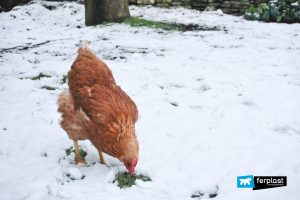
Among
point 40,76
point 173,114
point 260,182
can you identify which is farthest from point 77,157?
point 40,76

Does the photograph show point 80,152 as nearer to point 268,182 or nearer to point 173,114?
point 173,114

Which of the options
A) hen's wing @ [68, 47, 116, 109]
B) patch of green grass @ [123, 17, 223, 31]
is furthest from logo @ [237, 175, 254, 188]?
patch of green grass @ [123, 17, 223, 31]

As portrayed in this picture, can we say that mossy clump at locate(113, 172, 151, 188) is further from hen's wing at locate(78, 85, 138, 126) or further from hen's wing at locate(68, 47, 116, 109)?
hen's wing at locate(68, 47, 116, 109)

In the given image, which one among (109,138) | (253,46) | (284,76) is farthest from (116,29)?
(109,138)

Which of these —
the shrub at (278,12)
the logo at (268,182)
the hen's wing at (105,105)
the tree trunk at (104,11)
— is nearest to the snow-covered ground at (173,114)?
the logo at (268,182)

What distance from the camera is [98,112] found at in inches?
139

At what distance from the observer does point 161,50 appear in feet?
28.6

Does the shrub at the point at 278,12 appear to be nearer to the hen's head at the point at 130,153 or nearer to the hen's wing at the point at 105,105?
the hen's wing at the point at 105,105

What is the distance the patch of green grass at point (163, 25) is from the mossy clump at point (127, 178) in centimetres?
781

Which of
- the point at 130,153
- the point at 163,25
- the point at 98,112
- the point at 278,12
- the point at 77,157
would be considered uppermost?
the point at 278,12

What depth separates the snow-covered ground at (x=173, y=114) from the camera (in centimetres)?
365

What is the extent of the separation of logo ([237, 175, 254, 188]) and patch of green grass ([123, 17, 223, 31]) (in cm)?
797

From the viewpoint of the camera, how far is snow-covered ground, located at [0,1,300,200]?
3.65m

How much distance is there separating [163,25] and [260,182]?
8507 mm
